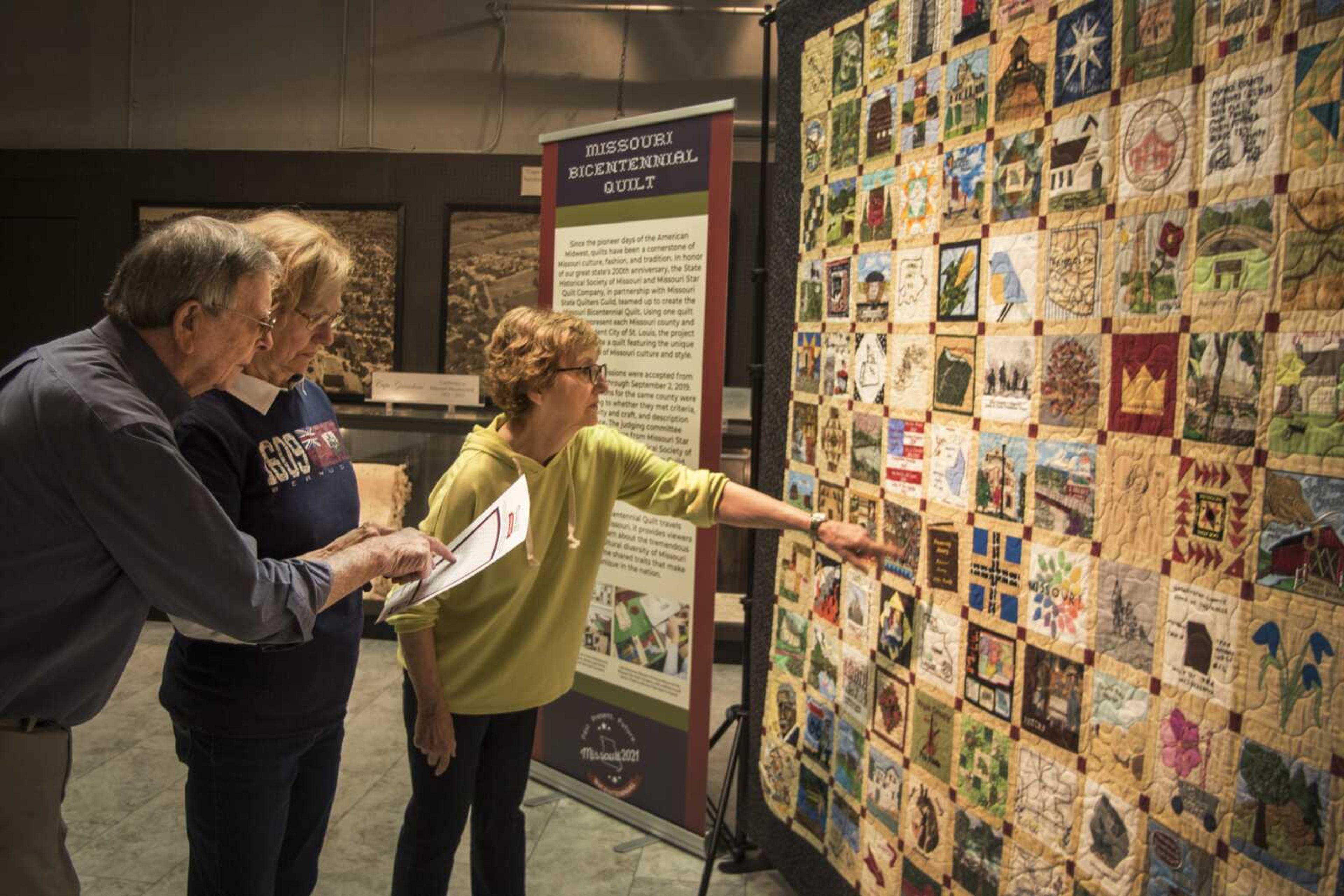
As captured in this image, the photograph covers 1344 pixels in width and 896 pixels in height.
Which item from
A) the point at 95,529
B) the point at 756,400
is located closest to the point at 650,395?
the point at 756,400

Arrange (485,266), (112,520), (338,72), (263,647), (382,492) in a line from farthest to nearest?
(338,72)
(485,266)
(382,492)
(263,647)
(112,520)

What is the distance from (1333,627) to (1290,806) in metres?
0.28

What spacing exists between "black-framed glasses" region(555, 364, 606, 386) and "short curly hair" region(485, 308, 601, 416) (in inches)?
0.6

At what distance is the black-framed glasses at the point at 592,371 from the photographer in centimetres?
221

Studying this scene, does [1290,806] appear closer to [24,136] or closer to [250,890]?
[250,890]

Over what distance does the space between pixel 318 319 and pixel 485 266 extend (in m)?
4.16

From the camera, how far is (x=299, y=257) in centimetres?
174

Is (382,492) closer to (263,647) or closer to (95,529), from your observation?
(263,647)

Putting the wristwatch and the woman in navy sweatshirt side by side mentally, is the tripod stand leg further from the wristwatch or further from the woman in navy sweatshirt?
the woman in navy sweatshirt

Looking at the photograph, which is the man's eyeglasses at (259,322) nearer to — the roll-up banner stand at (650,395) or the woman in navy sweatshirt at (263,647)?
the woman in navy sweatshirt at (263,647)

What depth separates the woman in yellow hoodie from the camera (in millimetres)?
2123

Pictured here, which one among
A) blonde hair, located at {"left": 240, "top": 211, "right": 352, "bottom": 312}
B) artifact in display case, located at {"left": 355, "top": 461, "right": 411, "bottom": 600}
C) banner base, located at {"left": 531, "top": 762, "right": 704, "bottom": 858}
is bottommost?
banner base, located at {"left": 531, "top": 762, "right": 704, "bottom": 858}

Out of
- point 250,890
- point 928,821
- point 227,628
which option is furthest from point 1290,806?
point 250,890

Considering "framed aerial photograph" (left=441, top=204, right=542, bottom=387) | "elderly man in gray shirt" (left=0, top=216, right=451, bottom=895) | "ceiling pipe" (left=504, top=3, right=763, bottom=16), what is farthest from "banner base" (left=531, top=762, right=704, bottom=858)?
"ceiling pipe" (left=504, top=3, right=763, bottom=16)
